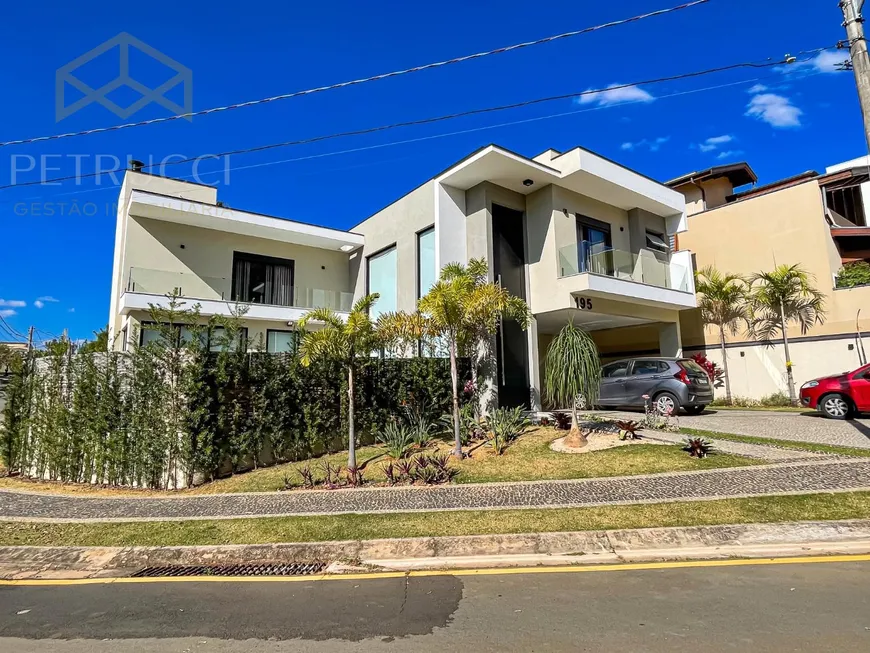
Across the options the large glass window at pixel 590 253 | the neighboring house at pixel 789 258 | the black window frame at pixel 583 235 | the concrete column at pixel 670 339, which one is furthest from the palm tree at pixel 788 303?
the large glass window at pixel 590 253

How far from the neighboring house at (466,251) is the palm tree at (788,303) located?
313 cm

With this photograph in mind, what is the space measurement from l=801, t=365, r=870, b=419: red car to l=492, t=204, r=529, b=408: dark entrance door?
24.4 feet

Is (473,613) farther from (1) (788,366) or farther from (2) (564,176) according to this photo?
(1) (788,366)

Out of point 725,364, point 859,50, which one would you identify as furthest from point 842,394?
point 859,50

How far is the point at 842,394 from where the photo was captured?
12086mm

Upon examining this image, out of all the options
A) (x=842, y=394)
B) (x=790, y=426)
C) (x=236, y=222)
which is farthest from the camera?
(x=236, y=222)

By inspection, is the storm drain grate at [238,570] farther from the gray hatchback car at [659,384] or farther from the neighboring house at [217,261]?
the neighboring house at [217,261]

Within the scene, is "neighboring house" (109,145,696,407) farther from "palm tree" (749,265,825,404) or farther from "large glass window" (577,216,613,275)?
"palm tree" (749,265,825,404)

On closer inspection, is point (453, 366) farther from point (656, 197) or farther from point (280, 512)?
point (656, 197)

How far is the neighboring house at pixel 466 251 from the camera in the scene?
543 inches

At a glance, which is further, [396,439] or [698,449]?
[396,439]

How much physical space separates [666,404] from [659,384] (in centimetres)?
56

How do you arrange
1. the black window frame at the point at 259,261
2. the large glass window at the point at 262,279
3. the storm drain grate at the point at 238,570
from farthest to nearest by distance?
the large glass window at the point at 262,279, the black window frame at the point at 259,261, the storm drain grate at the point at 238,570

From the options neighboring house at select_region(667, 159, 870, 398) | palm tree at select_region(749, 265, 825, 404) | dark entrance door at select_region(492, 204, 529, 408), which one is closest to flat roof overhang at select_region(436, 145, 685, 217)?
dark entrance door at select_region(492, 204, 529, 408)
